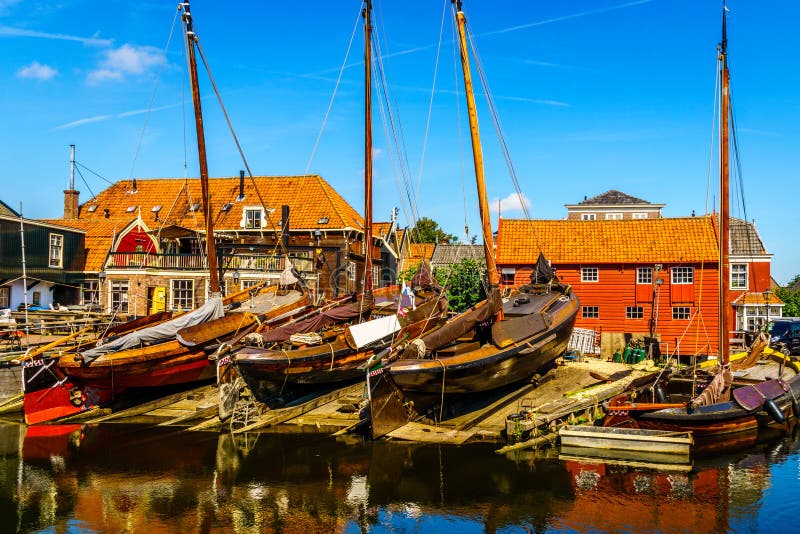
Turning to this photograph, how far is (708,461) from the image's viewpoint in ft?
56.7

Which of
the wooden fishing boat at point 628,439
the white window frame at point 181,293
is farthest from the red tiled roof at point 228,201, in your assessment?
the wooden fishing boat at point 628,439

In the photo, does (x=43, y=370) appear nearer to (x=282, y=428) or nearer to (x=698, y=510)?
(x=282, y=428)

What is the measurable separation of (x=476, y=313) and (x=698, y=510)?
8.83m

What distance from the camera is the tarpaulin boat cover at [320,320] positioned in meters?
22.4

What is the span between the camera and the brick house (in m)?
34.6

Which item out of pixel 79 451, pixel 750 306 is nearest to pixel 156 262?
pixel 79 451

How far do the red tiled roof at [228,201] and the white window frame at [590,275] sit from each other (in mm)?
13473

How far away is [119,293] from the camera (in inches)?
1367

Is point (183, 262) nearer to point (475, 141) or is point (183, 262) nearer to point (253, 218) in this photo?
point (253, 218)

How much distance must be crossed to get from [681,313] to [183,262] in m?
26.5

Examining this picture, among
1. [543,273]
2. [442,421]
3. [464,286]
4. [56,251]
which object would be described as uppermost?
[56,251]

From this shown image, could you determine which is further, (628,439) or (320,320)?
(320,320)

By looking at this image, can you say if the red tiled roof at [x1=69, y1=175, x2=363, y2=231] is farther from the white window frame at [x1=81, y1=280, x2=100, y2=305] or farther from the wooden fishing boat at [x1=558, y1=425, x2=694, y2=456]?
the wooden fishing boat at [x1=558, y1=425, x2=694, y2=456]

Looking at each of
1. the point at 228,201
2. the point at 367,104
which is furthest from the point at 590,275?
the point at 228,201
